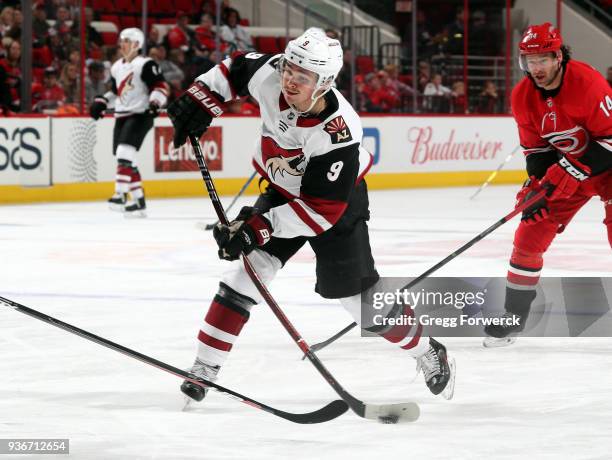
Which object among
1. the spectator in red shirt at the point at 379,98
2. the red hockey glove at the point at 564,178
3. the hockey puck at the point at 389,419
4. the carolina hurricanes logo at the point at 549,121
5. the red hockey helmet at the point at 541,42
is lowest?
the spectator in red shirt at the point at 379,98

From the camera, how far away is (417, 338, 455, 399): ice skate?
321 cm

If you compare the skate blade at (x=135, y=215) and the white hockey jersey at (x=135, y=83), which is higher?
the white hockey jersey at (x=135, y=83)

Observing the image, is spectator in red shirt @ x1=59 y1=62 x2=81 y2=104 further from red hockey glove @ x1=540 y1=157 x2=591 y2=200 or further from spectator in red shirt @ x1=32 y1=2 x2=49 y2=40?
red hockey glove @ x1=540 y1=157 x2=591 y2=200

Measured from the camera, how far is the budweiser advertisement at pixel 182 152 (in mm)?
10164

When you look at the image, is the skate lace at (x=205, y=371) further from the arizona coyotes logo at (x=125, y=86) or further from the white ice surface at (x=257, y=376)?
the arizona coyotes logo at (x=125, y=86)

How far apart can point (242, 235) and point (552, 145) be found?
1.49 m

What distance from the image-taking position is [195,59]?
1104cm

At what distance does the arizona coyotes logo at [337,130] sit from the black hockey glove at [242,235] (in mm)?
263

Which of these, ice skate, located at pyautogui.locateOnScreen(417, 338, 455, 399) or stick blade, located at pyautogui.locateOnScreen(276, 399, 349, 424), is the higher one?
stick blade, located at pyautogui.locateOnScreen(276, 399, 349, 424)

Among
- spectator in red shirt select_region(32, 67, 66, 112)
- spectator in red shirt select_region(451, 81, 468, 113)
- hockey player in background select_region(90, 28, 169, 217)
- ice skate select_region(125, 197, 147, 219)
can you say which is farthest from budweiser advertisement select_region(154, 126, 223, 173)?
spectator in red shirt select_region(451, 81, 468, 113)

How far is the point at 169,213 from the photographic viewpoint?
8812 millimetres

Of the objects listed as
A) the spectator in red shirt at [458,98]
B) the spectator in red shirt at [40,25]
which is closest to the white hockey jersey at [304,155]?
the spectator in red shirt at [40,25]

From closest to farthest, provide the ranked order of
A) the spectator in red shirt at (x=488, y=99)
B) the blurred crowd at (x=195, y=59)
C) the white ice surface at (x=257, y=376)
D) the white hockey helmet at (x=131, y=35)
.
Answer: the white ice surface at (x=257, y=376)
the white hockey helmet at (x=131, y=35)
the blurred crowd at (x=195, y=59)
the spectator in red shirt at (x=488, y=99)

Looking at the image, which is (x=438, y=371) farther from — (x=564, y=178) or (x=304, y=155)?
(x=564, y=178)
